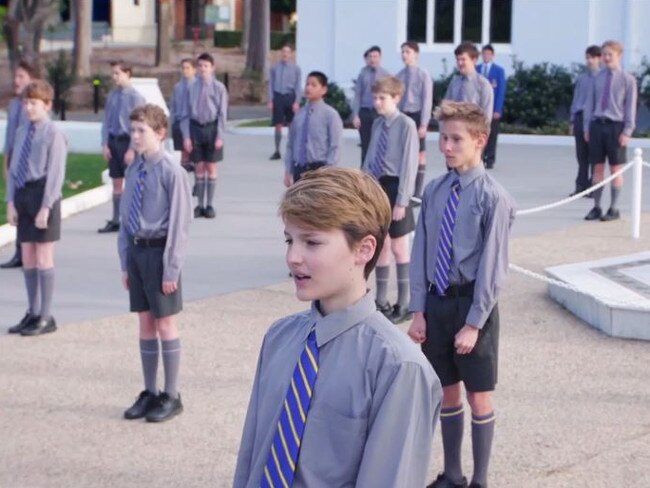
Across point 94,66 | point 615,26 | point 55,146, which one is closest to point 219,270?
point 55,146

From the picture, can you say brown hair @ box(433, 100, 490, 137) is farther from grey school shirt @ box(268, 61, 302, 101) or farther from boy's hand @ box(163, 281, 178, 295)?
grey school shirt @ box(268, 61, 302, 101)

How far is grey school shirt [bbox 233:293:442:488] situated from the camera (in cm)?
344

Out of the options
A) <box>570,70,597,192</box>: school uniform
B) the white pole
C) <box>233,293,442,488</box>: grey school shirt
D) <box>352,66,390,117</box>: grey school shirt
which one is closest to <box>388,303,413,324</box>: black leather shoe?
the white pole

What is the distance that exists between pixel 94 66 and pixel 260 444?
48.9 m

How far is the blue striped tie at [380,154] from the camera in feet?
33.3

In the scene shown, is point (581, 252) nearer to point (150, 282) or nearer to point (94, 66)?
point (150, 282)

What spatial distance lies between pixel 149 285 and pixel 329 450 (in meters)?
4.40

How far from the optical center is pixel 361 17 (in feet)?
92.8

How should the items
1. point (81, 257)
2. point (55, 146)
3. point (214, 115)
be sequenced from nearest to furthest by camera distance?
point (55, 146)
point (81, 257)
point (214, 115)

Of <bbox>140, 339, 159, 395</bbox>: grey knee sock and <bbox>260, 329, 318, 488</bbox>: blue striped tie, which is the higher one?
<bbox>260, 329, 318, 488</bbox>: blue striped tie

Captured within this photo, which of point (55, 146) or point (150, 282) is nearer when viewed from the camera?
point (150, 282)

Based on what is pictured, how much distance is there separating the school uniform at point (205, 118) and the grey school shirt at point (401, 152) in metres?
5.85

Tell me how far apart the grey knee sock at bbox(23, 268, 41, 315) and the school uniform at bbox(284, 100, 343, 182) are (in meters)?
2.87

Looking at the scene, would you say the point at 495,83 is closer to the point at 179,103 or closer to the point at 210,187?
the point at 179,103
